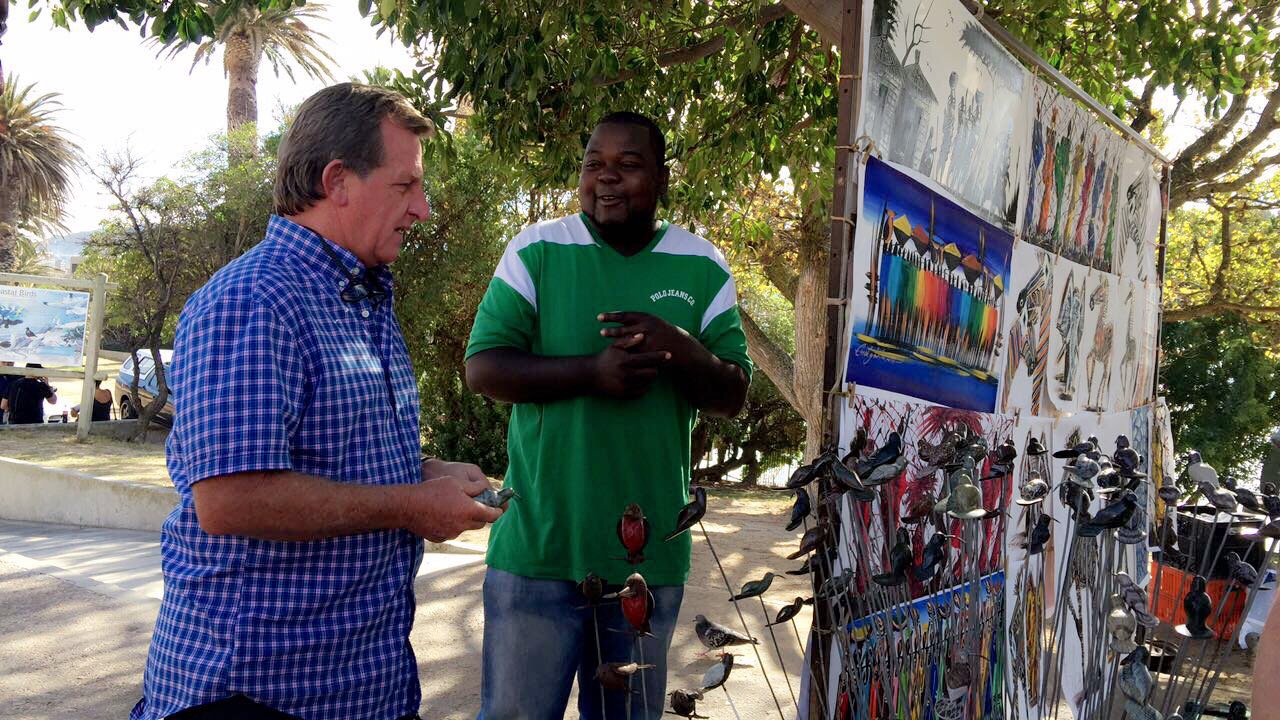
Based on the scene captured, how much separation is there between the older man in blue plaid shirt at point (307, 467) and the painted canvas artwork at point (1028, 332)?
2336 mm

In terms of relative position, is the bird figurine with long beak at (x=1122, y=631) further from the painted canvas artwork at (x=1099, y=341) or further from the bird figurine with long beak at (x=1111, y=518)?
the painted canvas artwork at (x=1099, y=341)

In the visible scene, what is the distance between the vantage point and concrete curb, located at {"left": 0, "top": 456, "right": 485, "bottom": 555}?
32.2ft

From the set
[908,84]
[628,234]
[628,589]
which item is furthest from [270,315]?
[908,84]

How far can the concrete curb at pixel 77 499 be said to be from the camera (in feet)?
32.2

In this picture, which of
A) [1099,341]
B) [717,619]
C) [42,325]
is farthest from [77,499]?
[1099,341]

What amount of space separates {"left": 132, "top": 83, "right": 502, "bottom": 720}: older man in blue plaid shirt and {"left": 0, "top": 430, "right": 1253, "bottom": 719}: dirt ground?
70 cm

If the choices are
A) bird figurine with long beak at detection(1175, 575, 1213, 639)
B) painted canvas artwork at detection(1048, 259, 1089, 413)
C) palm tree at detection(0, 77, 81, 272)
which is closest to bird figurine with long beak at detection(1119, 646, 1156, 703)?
bird figurine with long beak at detection(1175, 575, 1213, 639)

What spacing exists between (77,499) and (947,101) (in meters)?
10.0

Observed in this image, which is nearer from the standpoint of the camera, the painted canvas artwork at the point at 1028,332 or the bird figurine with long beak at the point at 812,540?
the bird figurine with long beak at the point at 812,540

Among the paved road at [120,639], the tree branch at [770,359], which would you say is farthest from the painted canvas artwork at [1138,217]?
the tree branch at [770,359]

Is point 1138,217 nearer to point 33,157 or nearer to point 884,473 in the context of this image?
point 884,473

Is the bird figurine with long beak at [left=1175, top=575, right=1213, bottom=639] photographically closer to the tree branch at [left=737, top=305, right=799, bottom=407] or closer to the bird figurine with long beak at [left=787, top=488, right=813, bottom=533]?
the bird figurine with long beak at [left=787, top=488, right=813, bottom=533]

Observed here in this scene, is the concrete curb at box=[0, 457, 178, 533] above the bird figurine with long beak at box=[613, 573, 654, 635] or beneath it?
beneath

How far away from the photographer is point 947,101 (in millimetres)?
3062
